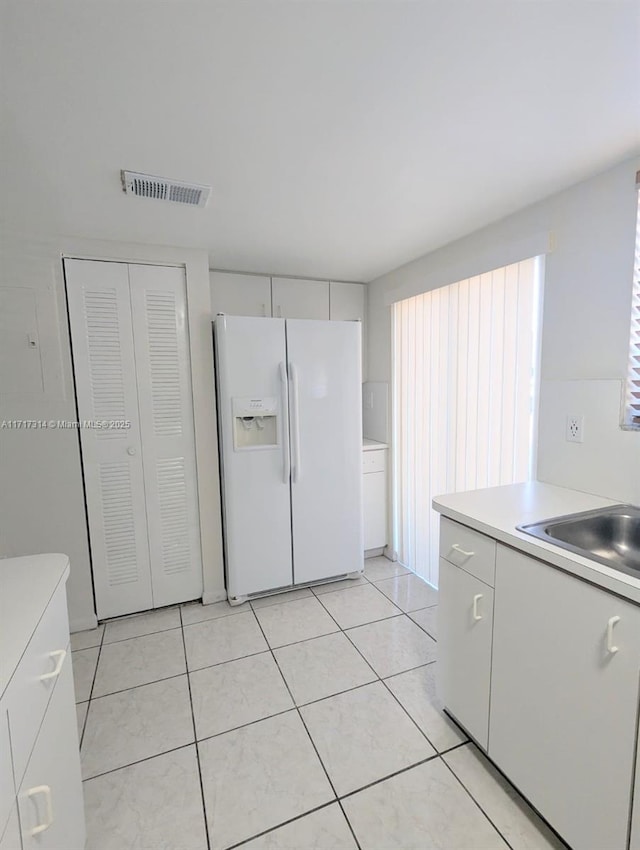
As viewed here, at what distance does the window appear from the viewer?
1.50m

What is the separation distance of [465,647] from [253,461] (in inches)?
59.3

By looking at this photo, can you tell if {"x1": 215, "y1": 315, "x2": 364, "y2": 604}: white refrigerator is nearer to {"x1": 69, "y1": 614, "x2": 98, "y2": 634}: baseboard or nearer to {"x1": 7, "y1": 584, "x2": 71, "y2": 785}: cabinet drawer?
{"x1": 69, "y1": 614, "x2": 98, "y2": 634}: baseboard

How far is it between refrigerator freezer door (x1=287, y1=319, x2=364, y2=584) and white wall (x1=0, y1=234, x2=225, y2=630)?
0.69 m

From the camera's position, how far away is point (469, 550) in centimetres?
147

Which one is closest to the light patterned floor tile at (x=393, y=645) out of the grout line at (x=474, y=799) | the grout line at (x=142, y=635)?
the grout line at (x=474, y=799)

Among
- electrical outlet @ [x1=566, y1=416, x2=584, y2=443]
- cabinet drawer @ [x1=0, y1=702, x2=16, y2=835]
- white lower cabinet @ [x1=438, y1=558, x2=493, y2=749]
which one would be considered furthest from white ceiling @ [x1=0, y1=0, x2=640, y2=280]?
white lower cabinet @ [x1=438, y1=558, x2=493, y2=749]

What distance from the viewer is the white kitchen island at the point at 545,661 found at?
3.25 ft

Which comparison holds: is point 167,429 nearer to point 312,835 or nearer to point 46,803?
point 46,803

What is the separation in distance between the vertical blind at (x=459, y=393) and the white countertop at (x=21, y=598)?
6.60ft

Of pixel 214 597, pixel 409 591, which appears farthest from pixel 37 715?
pixel 409 591

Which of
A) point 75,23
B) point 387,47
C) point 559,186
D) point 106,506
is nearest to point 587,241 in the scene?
point 559,186

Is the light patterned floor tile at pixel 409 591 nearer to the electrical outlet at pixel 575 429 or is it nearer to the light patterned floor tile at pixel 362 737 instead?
the light patterned floor tile at pixel 362 737

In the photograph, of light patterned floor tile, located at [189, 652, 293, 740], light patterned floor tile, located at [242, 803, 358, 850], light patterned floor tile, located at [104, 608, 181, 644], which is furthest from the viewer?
light patterned floor tile, located at [104, 608, 181, 644]

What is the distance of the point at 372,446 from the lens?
3057mm
